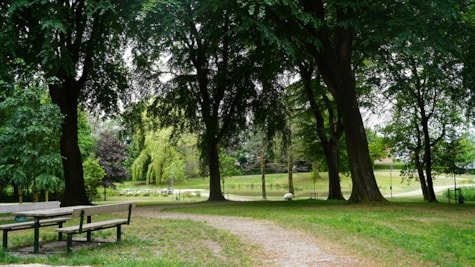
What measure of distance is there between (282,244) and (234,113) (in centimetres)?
1605

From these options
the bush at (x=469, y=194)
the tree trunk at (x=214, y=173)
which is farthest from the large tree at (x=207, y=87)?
the bush at (x=469, y=194)

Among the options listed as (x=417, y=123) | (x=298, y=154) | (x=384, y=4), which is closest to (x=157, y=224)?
(x=384, y=4)

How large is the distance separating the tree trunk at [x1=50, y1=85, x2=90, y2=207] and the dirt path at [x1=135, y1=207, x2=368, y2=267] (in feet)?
27.5

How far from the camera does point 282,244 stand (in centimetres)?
803

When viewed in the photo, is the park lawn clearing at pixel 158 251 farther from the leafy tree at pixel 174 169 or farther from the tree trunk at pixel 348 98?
the leafy tree at pixel 174 169

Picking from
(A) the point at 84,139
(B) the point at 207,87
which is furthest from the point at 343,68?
(A) the point at 84,139

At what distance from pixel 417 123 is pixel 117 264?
23.3 m

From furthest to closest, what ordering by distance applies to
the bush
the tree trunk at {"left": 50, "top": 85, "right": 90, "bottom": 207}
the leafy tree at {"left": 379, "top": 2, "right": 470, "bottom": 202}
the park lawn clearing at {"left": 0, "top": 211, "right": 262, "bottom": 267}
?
the bush → the tree trunk at {"left": 50, "top": 85, "right": 90, "bottom": 207} → the leafy tree at {"left": 379, "top": 2, "right": 470, "bottom": 202} → the park lawn clearing at {"left": 0, "top": 211, "right": 262, "bottom": 267}

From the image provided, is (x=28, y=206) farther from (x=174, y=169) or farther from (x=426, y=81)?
(x=174, y=169)

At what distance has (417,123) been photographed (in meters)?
25.5

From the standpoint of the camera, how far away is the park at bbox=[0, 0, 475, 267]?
7789mm

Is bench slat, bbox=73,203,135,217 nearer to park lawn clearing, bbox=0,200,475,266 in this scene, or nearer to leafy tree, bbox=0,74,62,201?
park lawn clearing, bbox=0,200,475,266

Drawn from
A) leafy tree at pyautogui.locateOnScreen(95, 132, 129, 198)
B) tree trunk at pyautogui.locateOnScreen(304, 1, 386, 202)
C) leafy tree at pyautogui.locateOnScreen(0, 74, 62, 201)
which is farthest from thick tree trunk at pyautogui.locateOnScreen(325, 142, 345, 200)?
leafy tree at pyautogui.locateOnScreen(95, 132, 129, 198)

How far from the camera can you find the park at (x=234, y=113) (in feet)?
25.6
